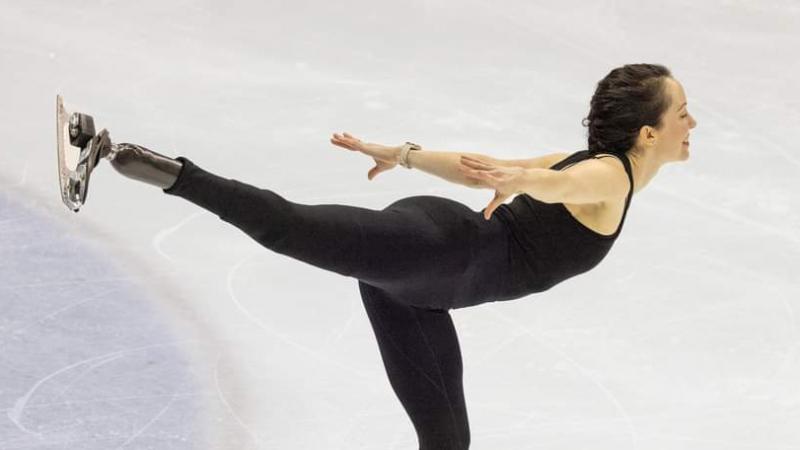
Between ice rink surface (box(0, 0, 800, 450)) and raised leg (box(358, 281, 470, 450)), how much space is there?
488 mm

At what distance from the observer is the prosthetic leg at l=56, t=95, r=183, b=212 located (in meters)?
2.72

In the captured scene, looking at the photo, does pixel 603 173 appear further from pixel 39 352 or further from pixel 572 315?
pixel 39 352

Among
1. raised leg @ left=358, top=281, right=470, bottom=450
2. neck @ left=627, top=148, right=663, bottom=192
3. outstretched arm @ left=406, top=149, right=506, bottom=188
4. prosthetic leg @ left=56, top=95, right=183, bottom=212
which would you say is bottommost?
raised leg @ left=358, top=281, right=470, bottom=450

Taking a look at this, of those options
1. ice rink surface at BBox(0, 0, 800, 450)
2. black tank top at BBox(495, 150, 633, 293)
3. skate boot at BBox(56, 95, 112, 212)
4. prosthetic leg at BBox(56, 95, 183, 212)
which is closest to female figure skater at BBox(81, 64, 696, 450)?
black tank top at BBox(495, 150, 633, 293)


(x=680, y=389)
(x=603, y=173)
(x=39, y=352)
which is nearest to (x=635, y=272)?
(x=680, y=389)

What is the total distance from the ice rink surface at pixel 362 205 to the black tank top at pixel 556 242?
28.8 inches

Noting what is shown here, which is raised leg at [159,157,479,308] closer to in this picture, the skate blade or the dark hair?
the skate blade

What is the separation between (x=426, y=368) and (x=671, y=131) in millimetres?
852

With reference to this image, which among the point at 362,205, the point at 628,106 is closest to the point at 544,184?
the point at 628,106

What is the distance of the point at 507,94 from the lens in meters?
5.95

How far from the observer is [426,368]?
3289 millimetres

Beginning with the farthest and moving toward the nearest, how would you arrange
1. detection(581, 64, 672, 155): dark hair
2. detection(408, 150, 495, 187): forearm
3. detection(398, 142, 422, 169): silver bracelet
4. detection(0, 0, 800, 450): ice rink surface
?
1. detection(0, 0, 800, 450): ice rink surface
2. detection(398, 142, 422, 169): silver bracelet
3. detection(408, 150, 495, 187): forearm
4. detection(581, 64, 672, 155): dark hair

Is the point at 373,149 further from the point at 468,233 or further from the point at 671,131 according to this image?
the point at 671,131

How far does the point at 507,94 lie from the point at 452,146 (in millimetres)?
517
